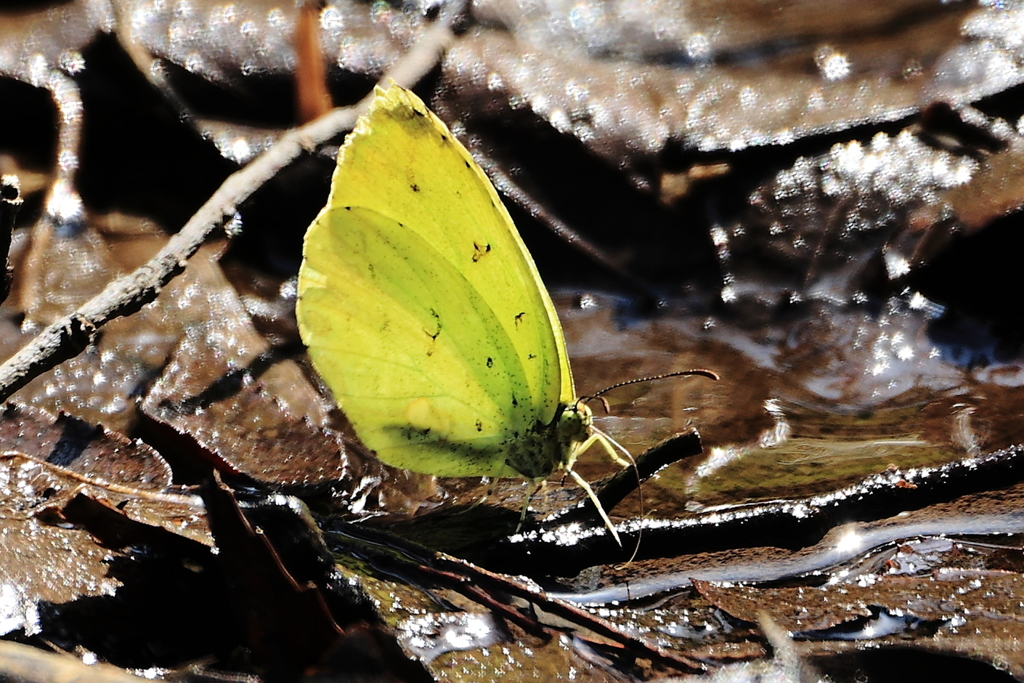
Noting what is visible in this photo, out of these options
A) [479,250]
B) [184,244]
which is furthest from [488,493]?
[184,244]

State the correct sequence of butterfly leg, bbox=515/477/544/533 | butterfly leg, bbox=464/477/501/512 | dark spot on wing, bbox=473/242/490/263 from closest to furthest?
butterfly leg, bbox=515/477/544/533, butterfly leg, bbox=464/477/501/512, dark spot on wing, bbox=473/242/490/263

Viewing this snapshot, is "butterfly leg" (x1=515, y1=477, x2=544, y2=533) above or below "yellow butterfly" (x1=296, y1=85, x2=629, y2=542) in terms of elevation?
below

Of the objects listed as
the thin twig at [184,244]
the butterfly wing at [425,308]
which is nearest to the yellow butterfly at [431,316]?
the butterfly wing at [425,308]

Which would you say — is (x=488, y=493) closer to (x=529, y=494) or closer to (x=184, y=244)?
(x=529, y=494)

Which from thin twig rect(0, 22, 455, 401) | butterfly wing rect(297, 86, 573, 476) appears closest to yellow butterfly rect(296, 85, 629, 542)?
butterfly wing rect(297, 86, 573, 476)

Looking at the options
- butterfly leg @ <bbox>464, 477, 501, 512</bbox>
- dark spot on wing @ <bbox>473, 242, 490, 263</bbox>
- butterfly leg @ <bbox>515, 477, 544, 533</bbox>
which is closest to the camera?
butterfly leg @ <bbox>515, 477, 544, 533</bbox>

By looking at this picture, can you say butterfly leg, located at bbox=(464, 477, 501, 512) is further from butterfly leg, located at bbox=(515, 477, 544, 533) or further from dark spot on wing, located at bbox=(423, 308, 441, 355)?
dark spot on wing, located at bbox=(423, 308, 441, 355)

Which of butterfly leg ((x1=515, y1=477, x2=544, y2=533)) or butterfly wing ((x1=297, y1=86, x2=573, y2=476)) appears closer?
butterfly leg ((x1=515, y1=477, x2=544, y2=533))
